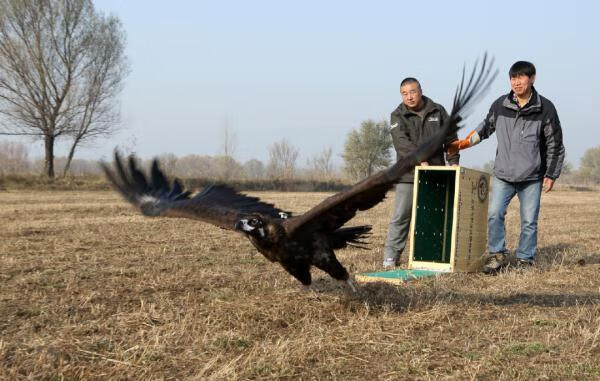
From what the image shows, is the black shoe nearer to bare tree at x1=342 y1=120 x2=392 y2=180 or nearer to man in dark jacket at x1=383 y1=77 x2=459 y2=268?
man in dark jacket at x1=383 y1=77 x2=459 y2=268

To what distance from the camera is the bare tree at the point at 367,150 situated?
57.4 meters

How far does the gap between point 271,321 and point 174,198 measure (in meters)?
2.22

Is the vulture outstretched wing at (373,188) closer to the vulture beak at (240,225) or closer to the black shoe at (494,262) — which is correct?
the vulture beak at (240,225)

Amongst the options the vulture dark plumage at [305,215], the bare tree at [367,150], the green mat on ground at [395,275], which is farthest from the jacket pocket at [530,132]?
the bare tree at [367,150]

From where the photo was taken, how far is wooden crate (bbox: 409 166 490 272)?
632 centimetres

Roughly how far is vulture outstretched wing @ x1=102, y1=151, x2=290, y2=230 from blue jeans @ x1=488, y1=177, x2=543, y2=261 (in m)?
2.80

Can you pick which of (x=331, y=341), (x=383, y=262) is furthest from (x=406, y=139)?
(x=331, y=341)

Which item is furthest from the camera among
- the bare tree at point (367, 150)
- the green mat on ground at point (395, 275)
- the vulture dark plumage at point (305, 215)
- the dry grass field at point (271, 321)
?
the bare tree at point (367, 150)

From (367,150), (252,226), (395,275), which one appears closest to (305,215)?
(252,226)

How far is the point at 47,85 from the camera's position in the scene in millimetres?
28547

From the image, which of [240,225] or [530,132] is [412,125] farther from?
[240,225]

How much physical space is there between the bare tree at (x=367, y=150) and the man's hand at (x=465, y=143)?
49743 mm

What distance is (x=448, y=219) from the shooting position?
734 cm

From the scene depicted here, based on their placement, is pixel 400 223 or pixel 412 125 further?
pixel 400 223
